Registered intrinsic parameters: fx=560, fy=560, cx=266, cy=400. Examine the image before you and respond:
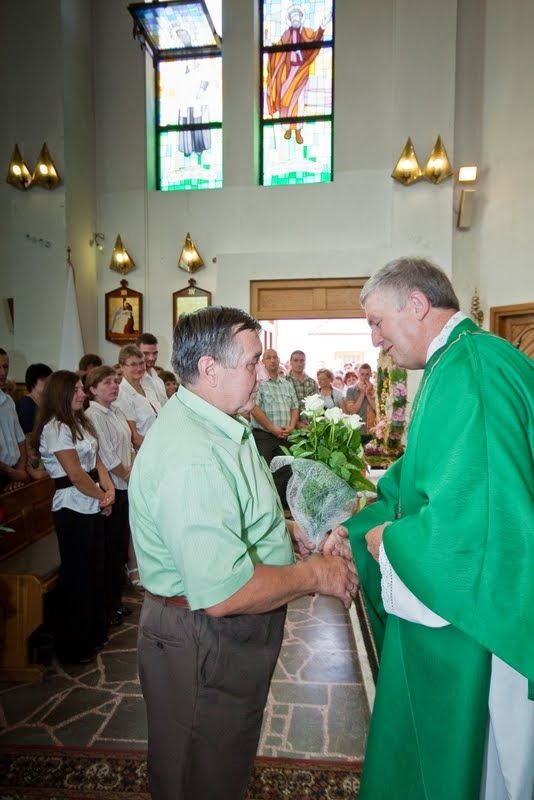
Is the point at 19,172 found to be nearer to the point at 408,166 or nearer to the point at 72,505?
the point at 408,166

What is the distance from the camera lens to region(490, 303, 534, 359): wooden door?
7227 millimetres

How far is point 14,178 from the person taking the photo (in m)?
8.43

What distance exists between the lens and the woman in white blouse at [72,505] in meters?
3.34

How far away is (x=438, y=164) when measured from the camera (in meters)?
7.87

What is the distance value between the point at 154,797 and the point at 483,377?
4.99ft

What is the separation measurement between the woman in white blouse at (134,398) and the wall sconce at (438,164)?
5.34 m

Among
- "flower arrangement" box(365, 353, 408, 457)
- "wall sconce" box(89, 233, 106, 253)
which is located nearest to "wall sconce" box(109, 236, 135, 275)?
"wall sconce" box(89, 233, 106, 253)

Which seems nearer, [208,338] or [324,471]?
[208,338]

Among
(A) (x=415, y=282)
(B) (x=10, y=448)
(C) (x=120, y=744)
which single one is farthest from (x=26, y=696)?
(A) (x=415, y=282)

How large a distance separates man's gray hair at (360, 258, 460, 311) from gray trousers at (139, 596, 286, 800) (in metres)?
1.05

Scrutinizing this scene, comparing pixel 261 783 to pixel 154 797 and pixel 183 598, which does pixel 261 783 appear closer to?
pixel 154 797

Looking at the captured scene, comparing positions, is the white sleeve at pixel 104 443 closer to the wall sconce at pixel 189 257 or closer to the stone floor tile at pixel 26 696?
the stone floor tile at pixel 26 696

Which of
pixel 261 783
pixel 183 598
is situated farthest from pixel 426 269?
pixel 261 783

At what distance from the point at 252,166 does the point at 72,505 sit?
23.2 ft
